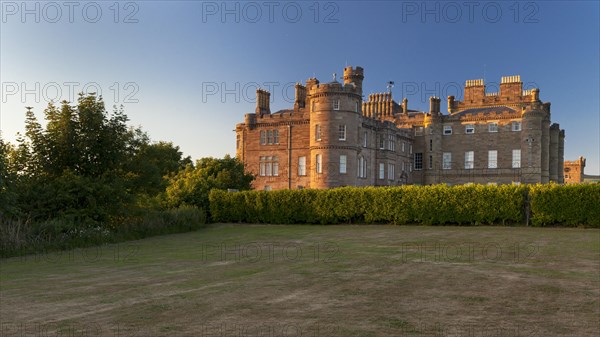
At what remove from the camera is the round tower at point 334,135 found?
4538cm

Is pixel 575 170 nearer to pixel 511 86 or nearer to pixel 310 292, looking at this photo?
pixel 511 86

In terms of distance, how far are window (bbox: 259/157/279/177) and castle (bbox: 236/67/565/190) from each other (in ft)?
0.37

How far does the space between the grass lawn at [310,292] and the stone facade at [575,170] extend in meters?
104

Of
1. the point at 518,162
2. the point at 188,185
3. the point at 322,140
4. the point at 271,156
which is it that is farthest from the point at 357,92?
the point at 518,162

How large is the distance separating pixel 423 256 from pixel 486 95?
64.7 m

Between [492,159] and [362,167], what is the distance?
21974 millimetres

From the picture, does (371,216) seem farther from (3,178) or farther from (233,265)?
(3,178)

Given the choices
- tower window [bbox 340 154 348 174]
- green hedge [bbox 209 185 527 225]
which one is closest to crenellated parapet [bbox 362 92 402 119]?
tower window [bbox 340 154 348 174]

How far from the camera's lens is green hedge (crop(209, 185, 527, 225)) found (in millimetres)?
23766

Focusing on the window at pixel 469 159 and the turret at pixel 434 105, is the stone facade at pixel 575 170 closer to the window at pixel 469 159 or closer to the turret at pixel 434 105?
the window at pixel 469 159

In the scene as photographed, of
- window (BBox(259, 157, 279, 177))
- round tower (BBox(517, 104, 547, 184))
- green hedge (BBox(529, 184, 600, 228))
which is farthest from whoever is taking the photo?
round tower (BBox(517, 104, 547, 184))

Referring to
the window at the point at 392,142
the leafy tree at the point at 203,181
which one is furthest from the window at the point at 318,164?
the window at the point at 392,142

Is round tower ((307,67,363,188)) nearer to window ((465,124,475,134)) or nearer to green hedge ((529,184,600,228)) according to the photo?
window ((465,124,475,134))

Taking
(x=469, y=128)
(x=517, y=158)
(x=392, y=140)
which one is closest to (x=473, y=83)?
(x=469, y=128)
